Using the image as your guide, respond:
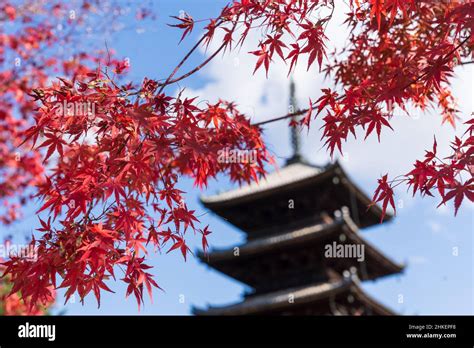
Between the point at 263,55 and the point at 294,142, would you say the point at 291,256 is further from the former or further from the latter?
the point at 263,55

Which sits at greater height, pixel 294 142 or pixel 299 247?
pixel 294 142

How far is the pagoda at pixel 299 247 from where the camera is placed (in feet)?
58.8

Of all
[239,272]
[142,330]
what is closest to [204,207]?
[239,272]

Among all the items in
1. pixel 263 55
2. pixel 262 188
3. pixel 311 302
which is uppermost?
pixel 262 188

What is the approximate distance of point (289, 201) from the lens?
19.4 metres

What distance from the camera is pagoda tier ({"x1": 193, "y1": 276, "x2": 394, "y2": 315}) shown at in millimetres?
17156

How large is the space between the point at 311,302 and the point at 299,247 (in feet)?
6.70

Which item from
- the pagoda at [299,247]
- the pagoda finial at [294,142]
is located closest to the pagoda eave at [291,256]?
the pagoda at [299,247]

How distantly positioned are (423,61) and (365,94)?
1.46ft

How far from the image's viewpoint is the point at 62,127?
3.07 meters

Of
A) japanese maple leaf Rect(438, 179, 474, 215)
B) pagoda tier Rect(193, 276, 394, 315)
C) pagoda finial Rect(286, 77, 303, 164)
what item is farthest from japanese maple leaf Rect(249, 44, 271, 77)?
pagoda finial Rect(286, 77, 303, 164)

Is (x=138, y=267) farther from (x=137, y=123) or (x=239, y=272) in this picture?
(x=239, y=272)

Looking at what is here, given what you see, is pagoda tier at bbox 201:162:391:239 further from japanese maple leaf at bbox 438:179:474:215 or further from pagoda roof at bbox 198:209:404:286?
japanese maple leaf at bbox 438:179:474:215

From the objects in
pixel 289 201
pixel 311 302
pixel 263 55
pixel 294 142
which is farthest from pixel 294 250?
pixel 263 55
